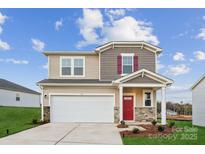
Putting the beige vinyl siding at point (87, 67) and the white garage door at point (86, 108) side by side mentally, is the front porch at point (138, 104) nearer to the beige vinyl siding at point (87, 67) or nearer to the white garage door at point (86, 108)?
the white garage door at point (86, 108)

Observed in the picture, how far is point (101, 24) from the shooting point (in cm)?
2406

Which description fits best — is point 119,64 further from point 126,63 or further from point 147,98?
point 147,98

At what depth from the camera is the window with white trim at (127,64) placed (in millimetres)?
21484

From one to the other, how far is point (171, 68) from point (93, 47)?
22.9 feet

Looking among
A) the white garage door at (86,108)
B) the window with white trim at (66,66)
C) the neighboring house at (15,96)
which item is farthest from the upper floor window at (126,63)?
the neighboring house at (15,96)

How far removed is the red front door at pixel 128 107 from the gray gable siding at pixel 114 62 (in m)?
1.74

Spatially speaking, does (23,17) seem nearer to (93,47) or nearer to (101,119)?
(93,47)

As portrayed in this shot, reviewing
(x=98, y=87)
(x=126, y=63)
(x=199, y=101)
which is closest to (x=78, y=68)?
(x=98, y=87)

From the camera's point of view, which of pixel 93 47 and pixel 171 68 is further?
pixel 171 68

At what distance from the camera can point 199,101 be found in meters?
20.9

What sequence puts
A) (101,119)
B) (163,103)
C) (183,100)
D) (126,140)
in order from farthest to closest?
1. (183,100)
2. (101,119)
3. (163,103)
4. (126,140)

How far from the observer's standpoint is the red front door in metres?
21.2
